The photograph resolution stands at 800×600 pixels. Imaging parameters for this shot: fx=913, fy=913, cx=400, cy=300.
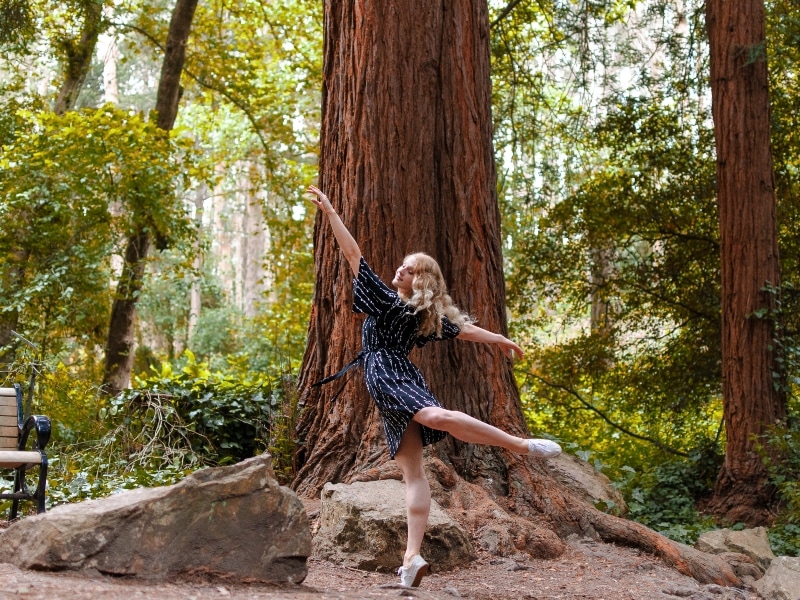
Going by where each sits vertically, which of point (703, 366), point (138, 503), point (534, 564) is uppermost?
point (703, 366)

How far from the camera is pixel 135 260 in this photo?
1402 cm

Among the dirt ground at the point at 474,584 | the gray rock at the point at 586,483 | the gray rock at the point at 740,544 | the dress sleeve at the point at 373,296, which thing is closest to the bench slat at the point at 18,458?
the dirt ground at the point at 474,584

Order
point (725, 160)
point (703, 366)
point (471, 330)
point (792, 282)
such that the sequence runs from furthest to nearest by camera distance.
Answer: point (703, 366) < point (792, 282) < point (725, 160) < point (471, 330)

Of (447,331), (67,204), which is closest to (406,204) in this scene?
(447,331)

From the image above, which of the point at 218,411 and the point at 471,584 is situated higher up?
the point at 218,411

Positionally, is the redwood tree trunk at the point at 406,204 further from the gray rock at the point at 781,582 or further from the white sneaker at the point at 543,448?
the white sneaker at the point at 543,448

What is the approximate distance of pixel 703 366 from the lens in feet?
38.1

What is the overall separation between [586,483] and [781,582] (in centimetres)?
206

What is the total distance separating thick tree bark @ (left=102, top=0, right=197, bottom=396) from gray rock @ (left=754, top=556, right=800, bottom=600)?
Answer: 9312 millimetres

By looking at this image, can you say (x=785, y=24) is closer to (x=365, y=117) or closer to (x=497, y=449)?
(x=365, y=117)

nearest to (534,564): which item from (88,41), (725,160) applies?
(725,160)

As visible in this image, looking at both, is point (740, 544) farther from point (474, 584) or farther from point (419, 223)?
point (419, 223)

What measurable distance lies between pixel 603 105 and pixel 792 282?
345 cm

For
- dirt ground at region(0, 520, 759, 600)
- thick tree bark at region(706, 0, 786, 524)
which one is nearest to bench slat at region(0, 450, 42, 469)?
dirt ground at region(0, 520, 759, 600)
